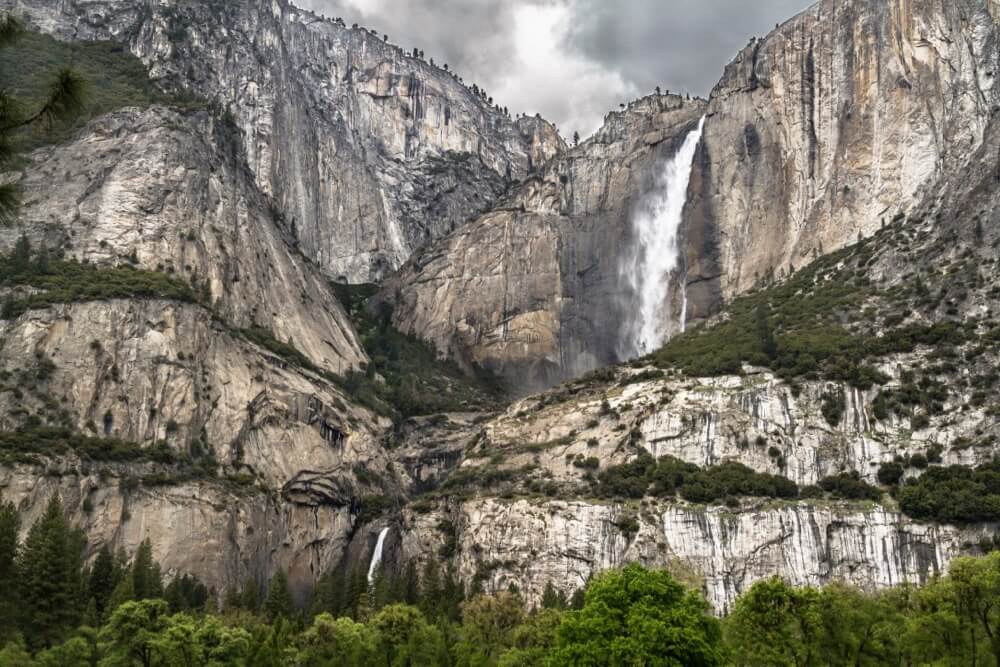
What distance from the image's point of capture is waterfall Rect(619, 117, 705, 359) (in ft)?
562

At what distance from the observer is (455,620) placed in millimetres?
93812

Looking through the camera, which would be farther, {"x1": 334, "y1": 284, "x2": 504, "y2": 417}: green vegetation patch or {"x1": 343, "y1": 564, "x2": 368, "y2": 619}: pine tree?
{"x1": 334, "y1": 284, "x2": 504, "y2": 417}: green vegetation patch

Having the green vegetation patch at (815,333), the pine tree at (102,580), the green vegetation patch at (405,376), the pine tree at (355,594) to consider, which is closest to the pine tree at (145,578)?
the pine tree at (102,580)

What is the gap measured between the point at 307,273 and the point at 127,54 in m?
52.3

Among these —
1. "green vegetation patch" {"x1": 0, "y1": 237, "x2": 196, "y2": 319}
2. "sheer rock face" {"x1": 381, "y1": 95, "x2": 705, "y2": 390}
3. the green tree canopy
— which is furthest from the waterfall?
the green tree canopy

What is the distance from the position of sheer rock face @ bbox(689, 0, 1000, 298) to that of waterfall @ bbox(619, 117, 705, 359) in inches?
189

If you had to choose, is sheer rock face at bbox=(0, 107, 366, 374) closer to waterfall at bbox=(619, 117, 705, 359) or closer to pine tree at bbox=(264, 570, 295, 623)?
waterfall at bbox=(619, 117, 705, 359)

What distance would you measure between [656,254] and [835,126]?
3698 centimetres

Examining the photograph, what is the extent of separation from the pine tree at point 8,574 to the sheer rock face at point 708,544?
4468 cm

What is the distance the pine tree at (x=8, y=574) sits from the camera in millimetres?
79125

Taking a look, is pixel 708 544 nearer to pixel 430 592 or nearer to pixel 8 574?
pixel 430 592

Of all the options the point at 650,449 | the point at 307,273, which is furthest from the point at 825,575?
the point at 307,273

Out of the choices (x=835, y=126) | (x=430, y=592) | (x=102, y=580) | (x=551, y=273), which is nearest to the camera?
(x=102, y=580)

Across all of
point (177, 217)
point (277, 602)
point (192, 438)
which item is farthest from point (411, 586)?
point (177, 217)
